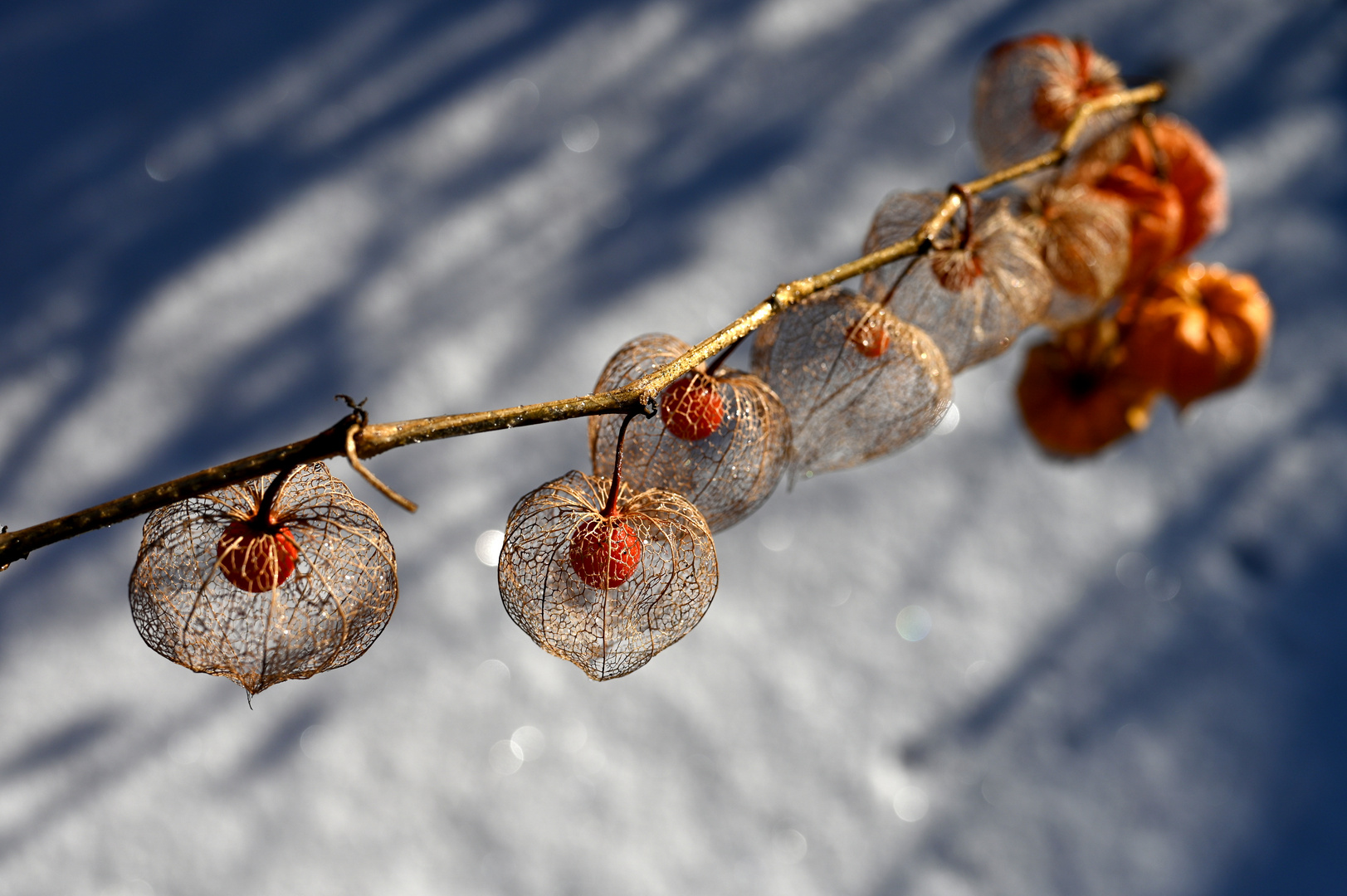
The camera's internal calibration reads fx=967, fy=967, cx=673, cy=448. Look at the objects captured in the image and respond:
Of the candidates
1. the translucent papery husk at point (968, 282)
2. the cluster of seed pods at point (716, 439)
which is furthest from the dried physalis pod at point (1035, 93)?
the translucent papery husk at point (968, 282)

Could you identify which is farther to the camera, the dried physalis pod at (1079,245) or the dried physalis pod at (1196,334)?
the dried physalis pod at (1196,334)

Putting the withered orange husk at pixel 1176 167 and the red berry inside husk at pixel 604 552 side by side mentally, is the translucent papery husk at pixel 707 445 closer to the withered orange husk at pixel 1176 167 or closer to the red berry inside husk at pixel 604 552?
the red berry inside husk at pixel 604 552

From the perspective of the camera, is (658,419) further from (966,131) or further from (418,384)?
(966,131)

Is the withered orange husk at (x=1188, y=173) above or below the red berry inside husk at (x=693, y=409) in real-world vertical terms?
above

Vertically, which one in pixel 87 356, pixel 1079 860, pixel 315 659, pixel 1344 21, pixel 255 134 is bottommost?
pixel 1079 860

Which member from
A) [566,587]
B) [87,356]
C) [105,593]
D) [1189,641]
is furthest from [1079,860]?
[87,356]
